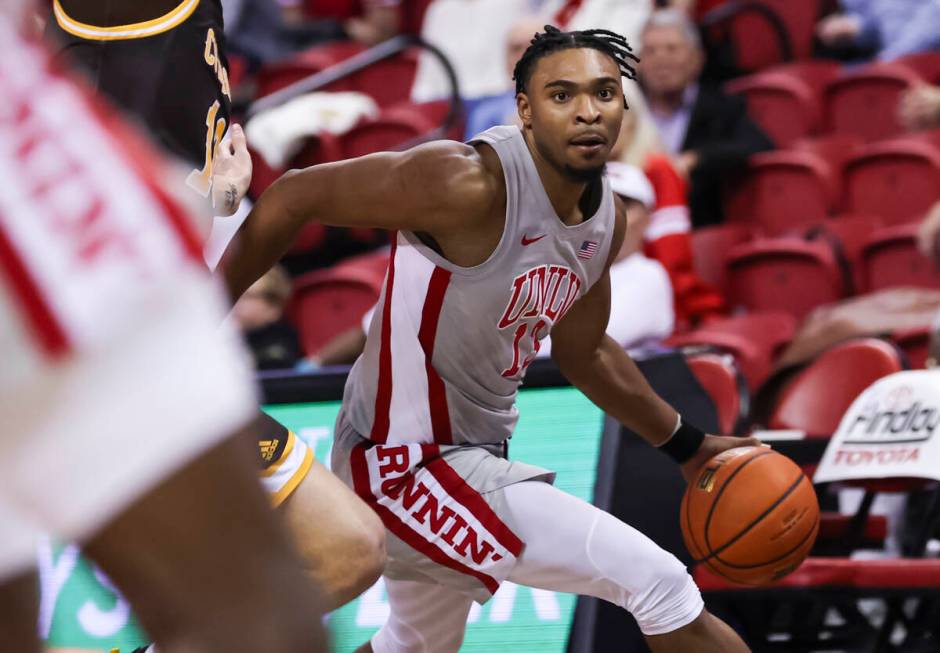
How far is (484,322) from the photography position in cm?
315

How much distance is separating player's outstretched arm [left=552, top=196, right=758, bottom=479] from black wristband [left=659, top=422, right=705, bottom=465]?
0.01 meters

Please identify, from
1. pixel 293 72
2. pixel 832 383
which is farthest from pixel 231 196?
pixel 293 72

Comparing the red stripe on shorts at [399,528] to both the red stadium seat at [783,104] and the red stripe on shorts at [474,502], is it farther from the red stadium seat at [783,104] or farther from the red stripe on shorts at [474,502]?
the red stadium seat at [783,104]

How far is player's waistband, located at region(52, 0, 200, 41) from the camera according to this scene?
2.77 m

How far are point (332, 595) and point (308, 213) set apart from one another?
77cm

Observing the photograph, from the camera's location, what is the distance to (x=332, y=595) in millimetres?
2850

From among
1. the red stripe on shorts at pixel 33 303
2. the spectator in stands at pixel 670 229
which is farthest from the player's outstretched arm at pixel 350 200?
the spectator in stands at pixel 670 229

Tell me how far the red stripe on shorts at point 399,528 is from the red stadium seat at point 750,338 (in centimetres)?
202

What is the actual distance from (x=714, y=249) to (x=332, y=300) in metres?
1.64

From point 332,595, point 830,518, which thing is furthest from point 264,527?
point 830,518

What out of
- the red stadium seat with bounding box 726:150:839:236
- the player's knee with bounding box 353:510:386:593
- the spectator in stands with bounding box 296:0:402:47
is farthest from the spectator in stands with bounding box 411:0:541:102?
the player's knee with bounding box 353:510:386:593

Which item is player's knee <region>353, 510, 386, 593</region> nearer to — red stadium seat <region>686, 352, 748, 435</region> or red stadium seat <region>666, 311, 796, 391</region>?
red stadium seat <region>686, 352, 748, 435</region>

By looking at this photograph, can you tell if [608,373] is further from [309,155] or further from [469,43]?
[469,43]

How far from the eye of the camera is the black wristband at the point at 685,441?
3.52 m
